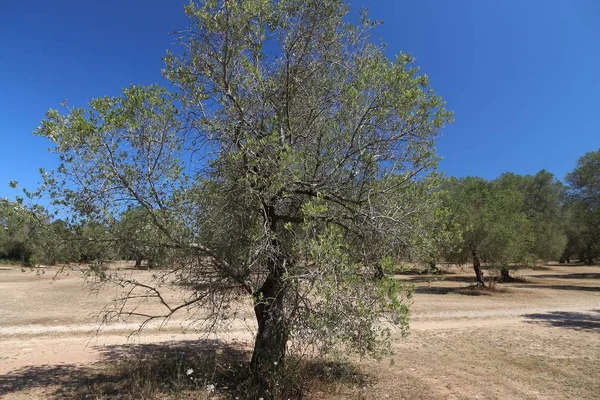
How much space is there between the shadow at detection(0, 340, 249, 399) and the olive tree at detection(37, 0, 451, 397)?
3.88 feet

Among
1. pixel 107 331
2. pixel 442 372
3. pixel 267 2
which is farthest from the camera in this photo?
pixel 107 331

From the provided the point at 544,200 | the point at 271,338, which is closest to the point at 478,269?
the point at 544,200

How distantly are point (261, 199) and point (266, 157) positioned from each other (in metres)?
0.71

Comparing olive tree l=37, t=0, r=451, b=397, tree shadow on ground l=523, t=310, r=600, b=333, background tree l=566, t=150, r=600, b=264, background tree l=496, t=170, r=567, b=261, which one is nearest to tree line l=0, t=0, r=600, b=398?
olive tree l=37, t=0, r=451, b=397

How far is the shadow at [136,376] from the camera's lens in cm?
741

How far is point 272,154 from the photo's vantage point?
646 centimetres

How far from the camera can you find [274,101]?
7.17 m

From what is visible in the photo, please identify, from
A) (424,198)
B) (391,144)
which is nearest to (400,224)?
(424,198)

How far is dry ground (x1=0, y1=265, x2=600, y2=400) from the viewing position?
8000 millimetres

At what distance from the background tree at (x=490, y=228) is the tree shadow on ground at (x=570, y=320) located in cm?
648

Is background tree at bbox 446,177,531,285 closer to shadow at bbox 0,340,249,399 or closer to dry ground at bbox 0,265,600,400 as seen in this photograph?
dry ground at bbox 0,265,600,400

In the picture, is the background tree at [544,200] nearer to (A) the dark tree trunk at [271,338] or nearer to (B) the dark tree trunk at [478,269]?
(B) the dark tree trunk at [478,269]

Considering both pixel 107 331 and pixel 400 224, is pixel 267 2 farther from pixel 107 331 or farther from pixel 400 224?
pixel 107 331

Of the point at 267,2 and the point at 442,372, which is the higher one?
the point at 267,2
